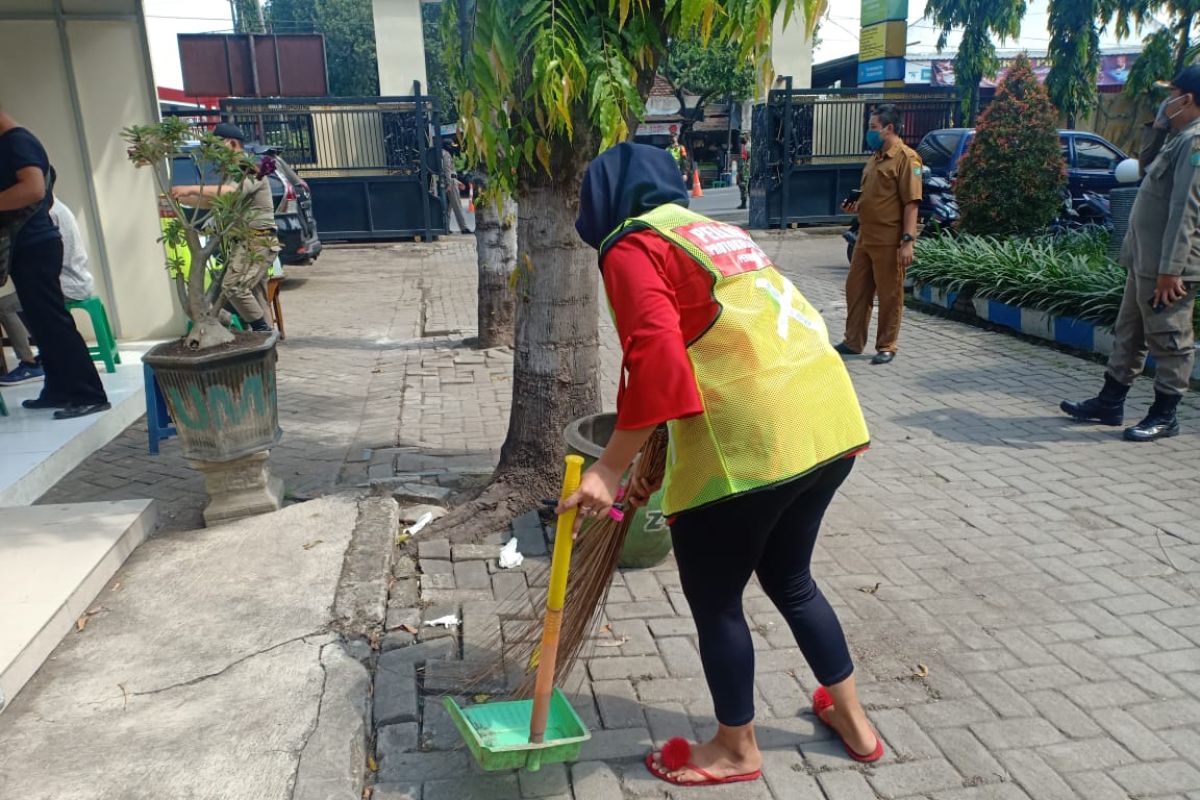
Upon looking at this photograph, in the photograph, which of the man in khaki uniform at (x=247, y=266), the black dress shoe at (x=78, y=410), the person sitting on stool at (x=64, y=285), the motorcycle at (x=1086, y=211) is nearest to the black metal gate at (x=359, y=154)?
the man in khaki uniform at (x=247, y=266)

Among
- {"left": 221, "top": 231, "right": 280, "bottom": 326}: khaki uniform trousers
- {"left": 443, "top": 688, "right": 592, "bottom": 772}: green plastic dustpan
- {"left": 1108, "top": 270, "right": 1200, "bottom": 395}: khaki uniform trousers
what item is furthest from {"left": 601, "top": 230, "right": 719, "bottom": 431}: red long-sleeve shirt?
{"left": 1108, "top": 270, "right": 1200, "bottom": 395}: khaki uniform trousers

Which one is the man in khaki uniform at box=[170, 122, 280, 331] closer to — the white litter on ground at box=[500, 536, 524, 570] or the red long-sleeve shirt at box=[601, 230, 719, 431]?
the white litter on ground at box=[500, 536, 524, 570]

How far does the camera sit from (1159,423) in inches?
204

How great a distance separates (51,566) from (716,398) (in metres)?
2.84

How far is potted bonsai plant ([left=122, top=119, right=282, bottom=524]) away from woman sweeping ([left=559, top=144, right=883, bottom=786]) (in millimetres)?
2293

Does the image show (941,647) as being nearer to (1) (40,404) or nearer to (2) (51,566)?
(2) (51,566)

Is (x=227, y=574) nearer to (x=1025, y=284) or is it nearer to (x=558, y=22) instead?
(x=558, y=22)

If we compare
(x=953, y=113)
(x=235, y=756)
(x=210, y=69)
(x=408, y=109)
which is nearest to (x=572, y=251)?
(x=235, y=756)

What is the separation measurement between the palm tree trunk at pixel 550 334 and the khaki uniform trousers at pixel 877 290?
136 inches

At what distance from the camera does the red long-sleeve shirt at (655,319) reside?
208 cm

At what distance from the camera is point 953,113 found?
16.7 metres

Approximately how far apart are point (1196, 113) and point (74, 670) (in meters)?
5.67

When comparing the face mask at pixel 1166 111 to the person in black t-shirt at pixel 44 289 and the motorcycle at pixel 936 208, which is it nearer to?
the person in black t-shirt at pixel 44 289

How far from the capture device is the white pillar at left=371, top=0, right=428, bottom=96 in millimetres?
21609
